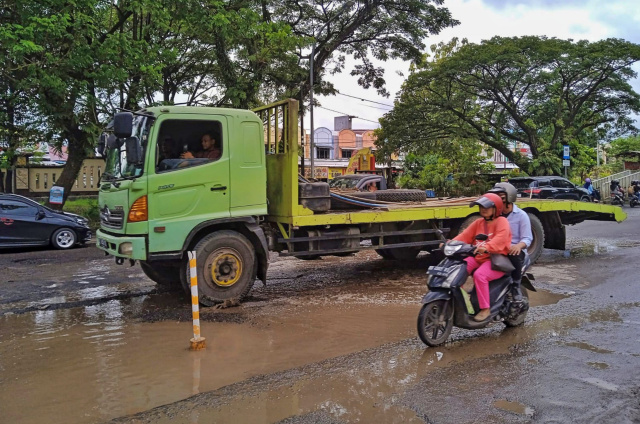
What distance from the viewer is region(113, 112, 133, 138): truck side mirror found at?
6.21 meters

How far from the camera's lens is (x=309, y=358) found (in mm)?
4988

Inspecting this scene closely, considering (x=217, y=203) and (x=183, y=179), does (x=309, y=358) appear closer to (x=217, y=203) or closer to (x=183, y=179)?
(x=217, y=203)

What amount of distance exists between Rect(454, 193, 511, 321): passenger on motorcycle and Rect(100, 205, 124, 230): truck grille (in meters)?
4.12

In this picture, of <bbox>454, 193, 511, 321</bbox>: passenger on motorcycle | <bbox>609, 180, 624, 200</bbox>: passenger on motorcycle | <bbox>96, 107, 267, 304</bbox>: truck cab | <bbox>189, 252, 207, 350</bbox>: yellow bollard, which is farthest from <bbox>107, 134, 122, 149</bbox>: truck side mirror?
<bbox>609, 180, 624, 200</bbox>: passenger on motorcycle

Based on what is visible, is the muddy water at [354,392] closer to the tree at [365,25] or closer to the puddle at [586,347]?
the puddle at [586,347]

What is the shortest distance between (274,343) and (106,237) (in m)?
2.84

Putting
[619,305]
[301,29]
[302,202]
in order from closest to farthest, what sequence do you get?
1. [619,305]
2. [302,202]
3. [301,29]

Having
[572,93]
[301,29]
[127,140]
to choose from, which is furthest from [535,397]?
[572,93]

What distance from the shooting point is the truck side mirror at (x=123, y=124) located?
621cm

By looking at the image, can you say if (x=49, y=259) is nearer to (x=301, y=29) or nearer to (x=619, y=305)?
(x=619, y=305)

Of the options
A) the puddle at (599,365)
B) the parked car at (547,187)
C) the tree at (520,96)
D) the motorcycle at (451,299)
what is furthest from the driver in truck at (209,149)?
the tree at (520,96)

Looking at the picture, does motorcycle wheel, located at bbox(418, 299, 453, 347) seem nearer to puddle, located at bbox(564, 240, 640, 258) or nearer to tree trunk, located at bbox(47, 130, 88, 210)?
puddle, located at bbox(564, 240, 640, 258)

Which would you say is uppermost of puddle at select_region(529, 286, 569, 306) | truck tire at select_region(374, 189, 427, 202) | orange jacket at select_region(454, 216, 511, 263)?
truck tire at select_region(374, 189, 427, 202)

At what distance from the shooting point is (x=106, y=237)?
6805mm
